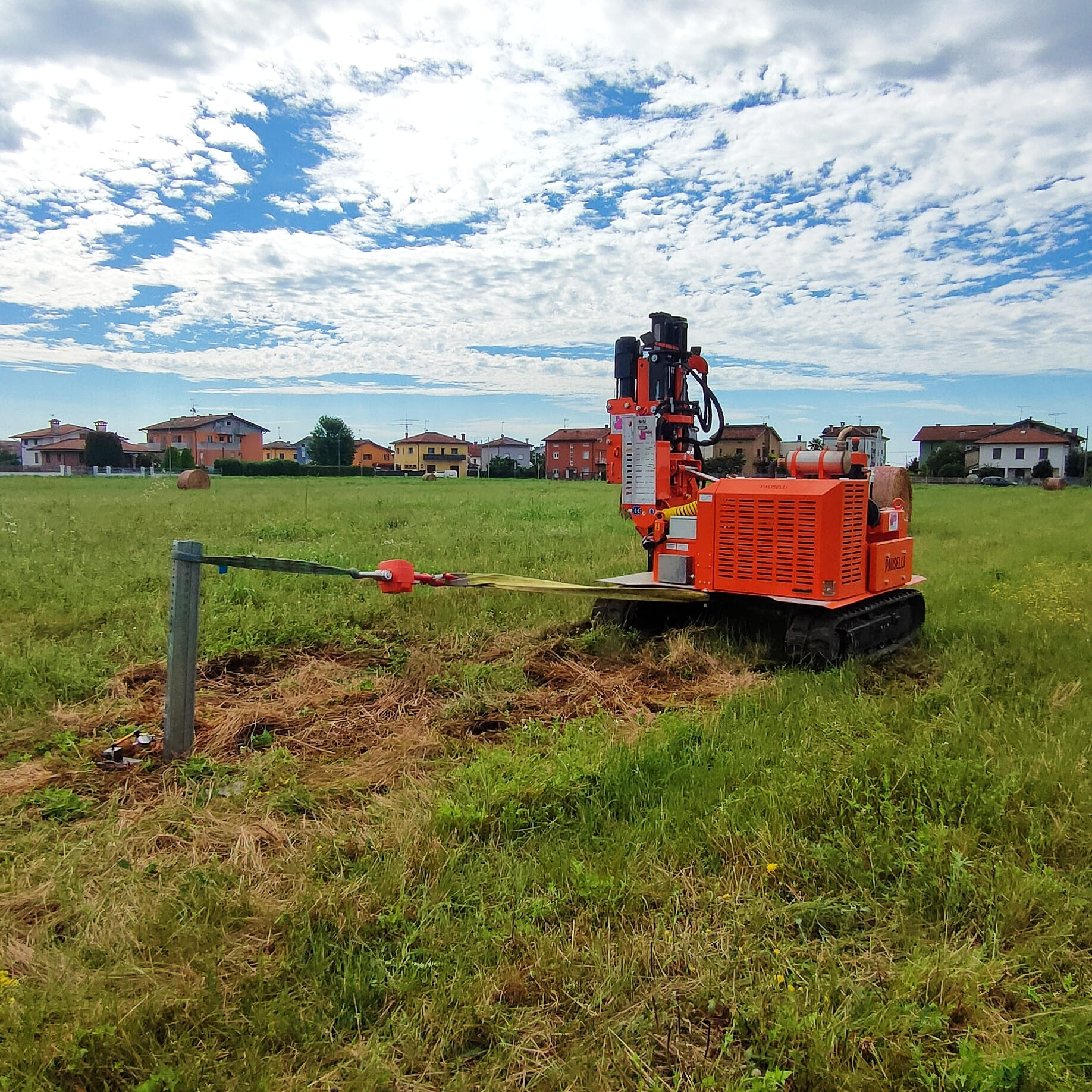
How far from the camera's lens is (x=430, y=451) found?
113062mm

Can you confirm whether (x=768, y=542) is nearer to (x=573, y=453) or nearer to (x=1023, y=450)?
(x=1023, y=450)

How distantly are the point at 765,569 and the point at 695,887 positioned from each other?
3.45 meters

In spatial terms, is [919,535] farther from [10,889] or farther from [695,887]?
[10,889]

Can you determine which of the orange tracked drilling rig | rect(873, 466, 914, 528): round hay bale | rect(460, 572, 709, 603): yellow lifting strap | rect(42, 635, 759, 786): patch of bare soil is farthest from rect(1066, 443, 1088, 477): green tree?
rect(42, 635, 759, 786): patch of bare soil

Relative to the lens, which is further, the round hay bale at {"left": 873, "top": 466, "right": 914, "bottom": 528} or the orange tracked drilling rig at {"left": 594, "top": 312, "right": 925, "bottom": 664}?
the round hay bale at {"left": 873, "top": 466, "right": 914, "bottom": 528}

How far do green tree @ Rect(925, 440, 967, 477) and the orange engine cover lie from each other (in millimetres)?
70890

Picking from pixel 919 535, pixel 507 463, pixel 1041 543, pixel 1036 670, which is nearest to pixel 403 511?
pixel 919 535

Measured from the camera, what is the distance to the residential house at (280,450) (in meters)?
107

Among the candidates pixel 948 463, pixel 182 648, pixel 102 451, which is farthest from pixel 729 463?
pixel 102 451

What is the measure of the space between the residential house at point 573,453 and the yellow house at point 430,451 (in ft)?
42.1

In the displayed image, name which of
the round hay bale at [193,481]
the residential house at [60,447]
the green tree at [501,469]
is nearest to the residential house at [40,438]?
the residential house at [60,447]

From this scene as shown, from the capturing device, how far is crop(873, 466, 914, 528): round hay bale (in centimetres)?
700

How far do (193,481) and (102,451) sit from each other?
44047mm

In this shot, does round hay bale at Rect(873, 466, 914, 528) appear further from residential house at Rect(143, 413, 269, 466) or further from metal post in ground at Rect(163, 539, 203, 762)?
residential house at Rect(143, 413, 269, 466)
